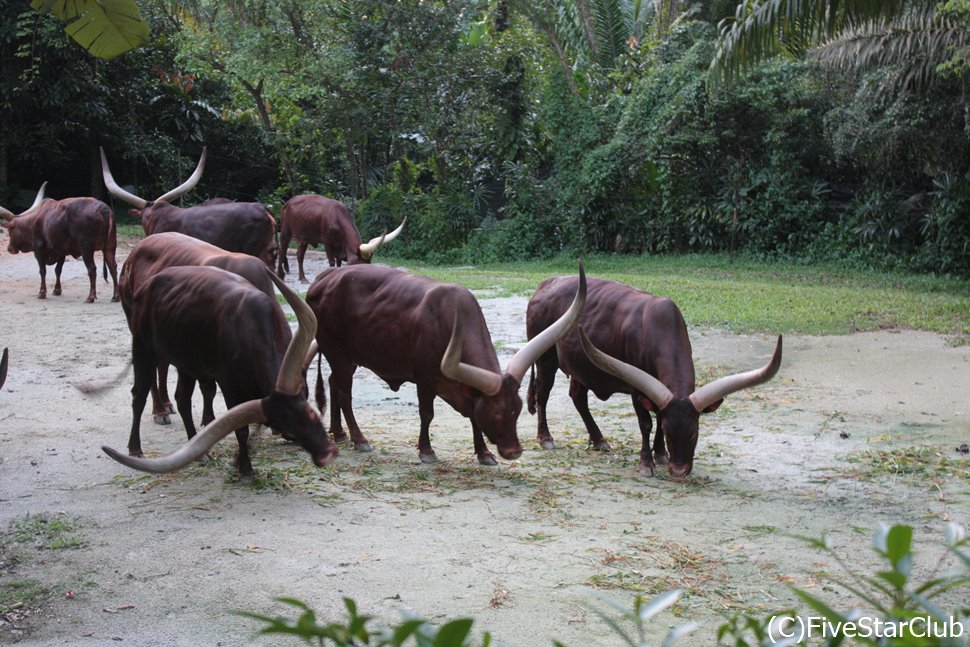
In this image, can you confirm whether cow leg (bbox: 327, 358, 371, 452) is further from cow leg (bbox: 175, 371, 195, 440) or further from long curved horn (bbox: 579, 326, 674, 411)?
long curved horn (bbox: 579, 326, 674, 411)

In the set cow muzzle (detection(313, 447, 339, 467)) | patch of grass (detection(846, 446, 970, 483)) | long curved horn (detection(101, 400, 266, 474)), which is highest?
long curved horn (detection(101, 400, 266, 474))

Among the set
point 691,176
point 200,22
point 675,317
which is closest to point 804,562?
point 675,317

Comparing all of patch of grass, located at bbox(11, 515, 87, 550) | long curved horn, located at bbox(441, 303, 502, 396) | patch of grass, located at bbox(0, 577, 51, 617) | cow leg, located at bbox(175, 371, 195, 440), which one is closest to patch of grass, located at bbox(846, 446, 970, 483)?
long curved horn, located at bbox(441, 303, 502, 396)

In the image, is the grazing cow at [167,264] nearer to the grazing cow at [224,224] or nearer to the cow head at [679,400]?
the cow head at [679,400]

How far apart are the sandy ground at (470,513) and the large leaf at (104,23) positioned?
109 inches

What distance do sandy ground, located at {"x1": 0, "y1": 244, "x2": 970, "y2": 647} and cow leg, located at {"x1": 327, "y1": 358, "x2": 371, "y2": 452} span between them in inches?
8.1

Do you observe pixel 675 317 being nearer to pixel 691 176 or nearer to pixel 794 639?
pixel 794 639

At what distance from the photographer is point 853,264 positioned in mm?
18844

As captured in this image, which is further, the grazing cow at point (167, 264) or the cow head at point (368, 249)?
the cow head at point (368, 249)

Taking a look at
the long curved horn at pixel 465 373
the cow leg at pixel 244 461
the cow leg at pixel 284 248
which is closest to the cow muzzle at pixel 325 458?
the cow leg at pixel 244 461

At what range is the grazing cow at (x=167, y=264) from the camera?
750 centimetres

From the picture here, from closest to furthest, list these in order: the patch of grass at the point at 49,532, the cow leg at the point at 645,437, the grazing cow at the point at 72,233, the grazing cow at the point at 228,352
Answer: the patch of grass at the point at 49,532 → the grazing cow at the point at 228,352 → the cow leg at the point at 645,437 → the grazing cow at the point at 72,233

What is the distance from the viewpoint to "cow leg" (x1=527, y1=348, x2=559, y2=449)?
7613mm

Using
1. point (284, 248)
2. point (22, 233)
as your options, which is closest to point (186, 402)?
point (22, 233)
